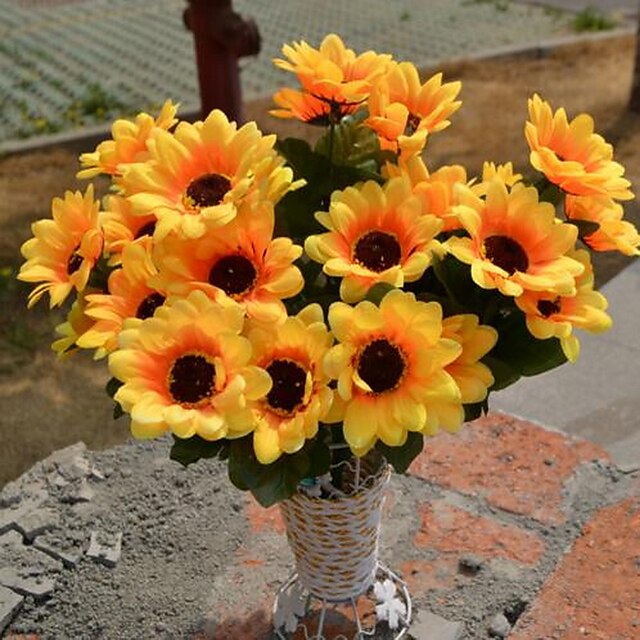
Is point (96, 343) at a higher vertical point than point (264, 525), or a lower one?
higher

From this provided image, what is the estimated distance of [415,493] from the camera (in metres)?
2.26

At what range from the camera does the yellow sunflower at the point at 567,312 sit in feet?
4.08

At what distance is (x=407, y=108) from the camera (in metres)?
1.47

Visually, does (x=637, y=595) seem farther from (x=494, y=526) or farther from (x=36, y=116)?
(x=36, y=116)

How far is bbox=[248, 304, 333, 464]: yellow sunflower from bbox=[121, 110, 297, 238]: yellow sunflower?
17 cm

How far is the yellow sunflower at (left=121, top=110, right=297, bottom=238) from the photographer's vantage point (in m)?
1.26

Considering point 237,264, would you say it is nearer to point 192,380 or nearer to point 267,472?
point 192,380

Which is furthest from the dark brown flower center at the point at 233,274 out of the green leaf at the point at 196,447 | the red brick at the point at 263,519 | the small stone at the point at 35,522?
the small stone at the point at 35,522

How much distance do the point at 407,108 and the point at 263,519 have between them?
1.08m

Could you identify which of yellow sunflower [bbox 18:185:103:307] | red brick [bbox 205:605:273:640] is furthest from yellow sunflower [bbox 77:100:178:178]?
red brick [bbox 205:605:273:640]

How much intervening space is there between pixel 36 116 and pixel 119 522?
145 inches

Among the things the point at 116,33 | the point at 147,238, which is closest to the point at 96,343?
the point at 147,238

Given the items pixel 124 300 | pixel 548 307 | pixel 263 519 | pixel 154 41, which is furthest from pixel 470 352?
pixel 154 41

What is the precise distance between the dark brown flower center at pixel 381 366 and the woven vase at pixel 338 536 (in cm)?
39
